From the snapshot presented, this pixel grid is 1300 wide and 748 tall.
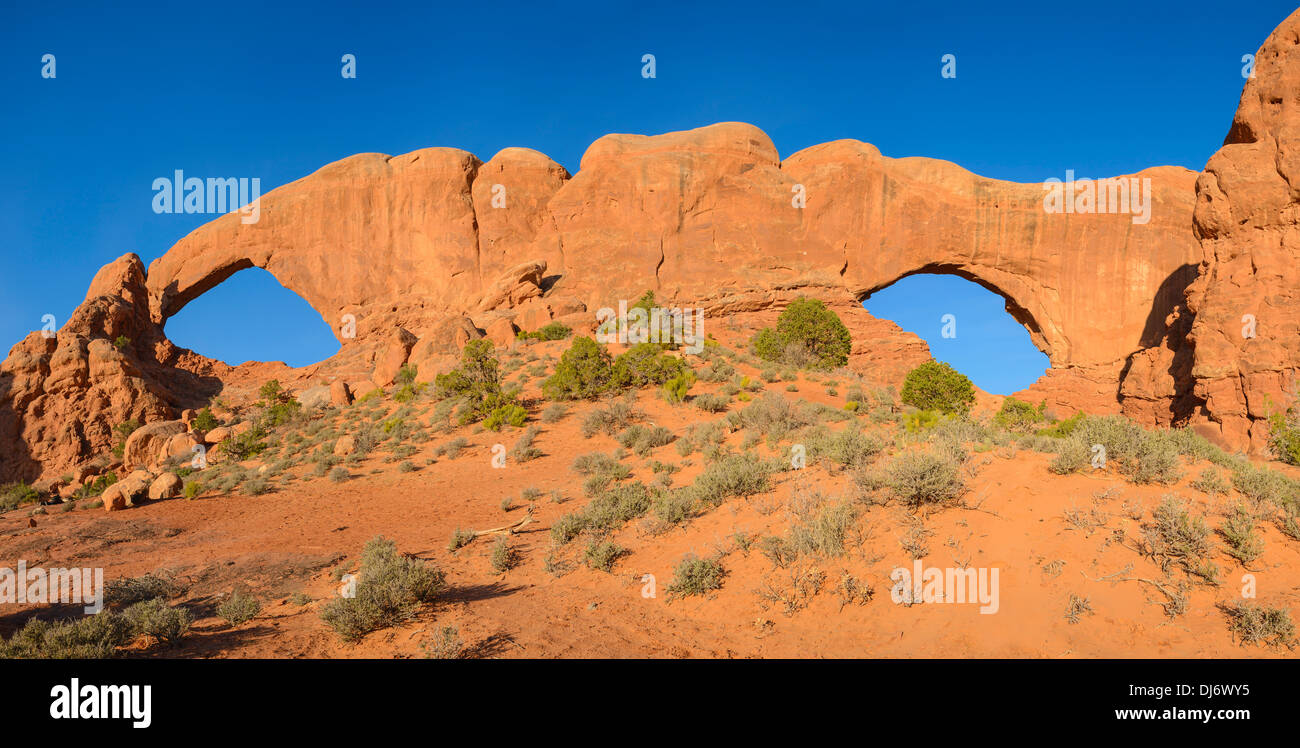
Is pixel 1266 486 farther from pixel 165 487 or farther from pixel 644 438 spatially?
pixel 165 487

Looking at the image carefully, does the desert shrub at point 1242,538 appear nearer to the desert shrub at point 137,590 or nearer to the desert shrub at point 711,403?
the desert shrub at point 137,590

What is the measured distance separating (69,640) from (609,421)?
12.2 metres

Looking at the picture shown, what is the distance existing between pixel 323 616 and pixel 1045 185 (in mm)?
40700

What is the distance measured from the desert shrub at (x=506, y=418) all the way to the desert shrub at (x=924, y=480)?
500 inches

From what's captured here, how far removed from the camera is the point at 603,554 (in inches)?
316

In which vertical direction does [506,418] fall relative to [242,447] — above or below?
above

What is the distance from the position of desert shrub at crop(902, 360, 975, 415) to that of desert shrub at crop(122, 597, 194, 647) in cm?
1865

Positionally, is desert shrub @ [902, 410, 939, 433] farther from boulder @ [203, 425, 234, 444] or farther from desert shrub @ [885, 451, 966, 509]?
boulder @ [203, 425, 234, 444]

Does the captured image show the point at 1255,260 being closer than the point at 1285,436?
No

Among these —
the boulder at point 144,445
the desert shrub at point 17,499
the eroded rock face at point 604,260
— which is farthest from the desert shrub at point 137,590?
the eroded rock face at point 604,260

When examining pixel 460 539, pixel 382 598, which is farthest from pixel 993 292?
pixel 382 598

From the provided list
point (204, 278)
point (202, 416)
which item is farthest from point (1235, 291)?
point (204, 278)
